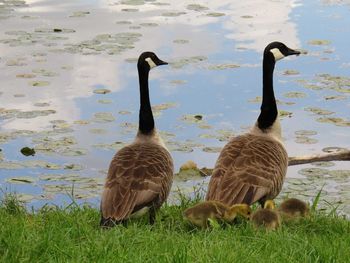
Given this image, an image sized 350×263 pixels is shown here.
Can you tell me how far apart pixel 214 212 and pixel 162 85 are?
633 cm

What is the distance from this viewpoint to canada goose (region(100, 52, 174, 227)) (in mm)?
8820

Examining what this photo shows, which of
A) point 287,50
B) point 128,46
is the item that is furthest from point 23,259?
point 128,46

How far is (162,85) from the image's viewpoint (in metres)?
14.9

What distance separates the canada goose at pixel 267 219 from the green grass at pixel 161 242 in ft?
0.27

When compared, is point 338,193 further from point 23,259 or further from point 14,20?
point 14,20

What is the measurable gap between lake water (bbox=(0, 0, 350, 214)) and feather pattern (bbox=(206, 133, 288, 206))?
729 mm

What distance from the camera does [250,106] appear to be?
45.2 ft

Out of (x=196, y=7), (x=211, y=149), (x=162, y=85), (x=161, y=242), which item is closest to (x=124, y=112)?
(x=162, y=85)

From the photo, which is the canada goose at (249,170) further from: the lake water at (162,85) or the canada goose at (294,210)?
the lake water at (162,85)

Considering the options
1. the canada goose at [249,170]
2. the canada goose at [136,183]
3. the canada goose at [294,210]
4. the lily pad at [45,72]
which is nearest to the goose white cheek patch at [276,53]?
the canada goose at [249,170]

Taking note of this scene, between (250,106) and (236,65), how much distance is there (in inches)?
86.9

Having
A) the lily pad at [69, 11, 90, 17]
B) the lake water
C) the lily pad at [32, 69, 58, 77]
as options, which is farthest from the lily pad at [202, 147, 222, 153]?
the lily pad at [69, 11, 90, 17]

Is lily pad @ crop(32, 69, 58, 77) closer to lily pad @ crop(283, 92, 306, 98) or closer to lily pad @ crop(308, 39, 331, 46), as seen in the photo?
lily pad @ crop(283, 92, 306, 98)

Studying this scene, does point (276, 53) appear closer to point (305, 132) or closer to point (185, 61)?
point (305, 132)
